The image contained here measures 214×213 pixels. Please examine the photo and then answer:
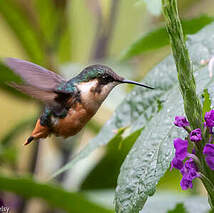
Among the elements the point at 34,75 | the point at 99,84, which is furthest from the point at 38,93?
the point at 99,84

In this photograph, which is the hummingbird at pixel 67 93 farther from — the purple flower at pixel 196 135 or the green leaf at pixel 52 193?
the purple flower at pixel 196 135

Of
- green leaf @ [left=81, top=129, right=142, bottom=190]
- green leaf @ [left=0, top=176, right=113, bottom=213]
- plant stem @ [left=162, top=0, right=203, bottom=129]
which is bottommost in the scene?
green leaf @ [left=81, top=129, right=142, bottom=190]

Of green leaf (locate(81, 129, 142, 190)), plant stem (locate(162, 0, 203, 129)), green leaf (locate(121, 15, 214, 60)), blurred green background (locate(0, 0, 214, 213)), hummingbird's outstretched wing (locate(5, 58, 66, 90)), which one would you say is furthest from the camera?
green leaf (locate(81, 129, 142, 190))

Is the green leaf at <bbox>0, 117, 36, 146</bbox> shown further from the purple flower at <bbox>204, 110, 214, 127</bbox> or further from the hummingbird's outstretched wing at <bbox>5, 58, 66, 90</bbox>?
the purple flower at <bbox>204, 110, 214, 127</bbox>

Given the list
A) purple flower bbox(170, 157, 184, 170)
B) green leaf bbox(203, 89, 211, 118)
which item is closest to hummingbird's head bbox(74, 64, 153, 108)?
green leaf bbox(203, 89, 211, 118)

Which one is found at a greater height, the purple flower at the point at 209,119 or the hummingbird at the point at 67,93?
the purple flower at the point at 209,119

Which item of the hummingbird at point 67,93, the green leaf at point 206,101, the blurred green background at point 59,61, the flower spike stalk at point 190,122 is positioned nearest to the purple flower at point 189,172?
the flower spike stalk at point 190,122
